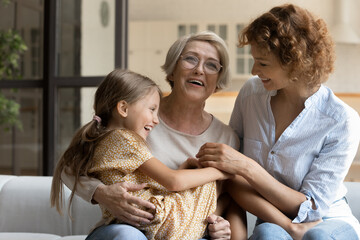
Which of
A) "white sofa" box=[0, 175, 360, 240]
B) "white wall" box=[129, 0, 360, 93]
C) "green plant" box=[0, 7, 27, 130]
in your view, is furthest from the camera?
"white wall" box=[129, 0, 360, 93]

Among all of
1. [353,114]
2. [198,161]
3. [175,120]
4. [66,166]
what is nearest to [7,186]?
[66,166]

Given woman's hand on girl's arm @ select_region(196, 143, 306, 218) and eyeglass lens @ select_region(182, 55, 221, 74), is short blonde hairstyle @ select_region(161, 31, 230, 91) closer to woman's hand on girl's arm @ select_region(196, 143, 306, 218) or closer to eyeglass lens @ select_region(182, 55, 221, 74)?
eyeglass lens @ select_region(182, 55, 221, 74)

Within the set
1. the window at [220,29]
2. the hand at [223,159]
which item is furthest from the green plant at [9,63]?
the window at [220,29]

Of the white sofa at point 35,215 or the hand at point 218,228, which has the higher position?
the hand at point 218,228

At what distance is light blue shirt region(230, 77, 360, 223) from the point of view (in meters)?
1.73

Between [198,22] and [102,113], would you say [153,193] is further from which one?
[198,22]

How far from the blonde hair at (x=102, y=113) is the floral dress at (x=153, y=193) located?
4 centimetres

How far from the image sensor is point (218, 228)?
66.3 inches

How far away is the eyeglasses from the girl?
20 cm

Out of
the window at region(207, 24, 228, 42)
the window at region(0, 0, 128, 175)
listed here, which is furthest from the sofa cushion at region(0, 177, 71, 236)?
the window at region(207, 24, 228, 42)

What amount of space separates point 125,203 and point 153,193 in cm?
12

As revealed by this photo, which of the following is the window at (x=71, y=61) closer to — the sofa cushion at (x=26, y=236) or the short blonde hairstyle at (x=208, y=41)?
the sofa cushion at (x=26, y=236)

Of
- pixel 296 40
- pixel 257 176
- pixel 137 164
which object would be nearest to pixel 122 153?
pixel 137 164

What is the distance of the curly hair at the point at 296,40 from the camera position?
1719 mm
